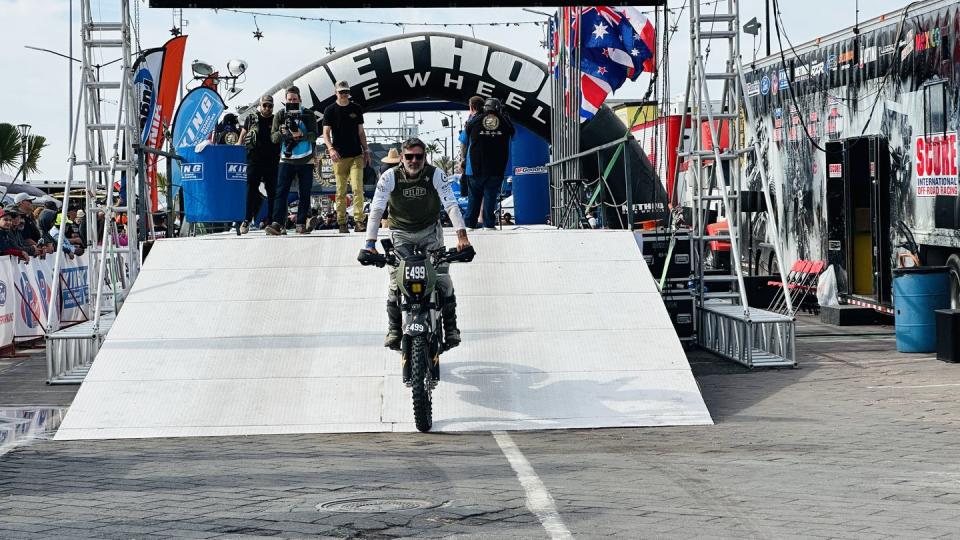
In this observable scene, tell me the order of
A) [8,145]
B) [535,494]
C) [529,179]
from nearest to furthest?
[535,494]
[529,179]
[8,145]

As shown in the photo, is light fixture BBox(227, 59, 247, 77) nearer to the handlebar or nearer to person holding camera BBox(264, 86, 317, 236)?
person holding camera BBox(264, 86, 317, 236)

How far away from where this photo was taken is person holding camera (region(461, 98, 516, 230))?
16422 mm

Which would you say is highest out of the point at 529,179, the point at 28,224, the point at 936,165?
the point at 529,179

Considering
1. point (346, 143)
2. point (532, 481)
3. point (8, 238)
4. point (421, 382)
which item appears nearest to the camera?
point (532, 481)

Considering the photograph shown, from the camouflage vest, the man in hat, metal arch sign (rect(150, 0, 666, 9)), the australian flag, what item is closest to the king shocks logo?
metal arch sign (rect(150, 0, 666, 9))

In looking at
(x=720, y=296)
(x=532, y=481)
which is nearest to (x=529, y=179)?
(x=720, y=296)

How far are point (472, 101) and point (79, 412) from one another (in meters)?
7.83

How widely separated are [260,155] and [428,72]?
6.23 metres

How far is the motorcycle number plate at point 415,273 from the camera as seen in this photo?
984 cm

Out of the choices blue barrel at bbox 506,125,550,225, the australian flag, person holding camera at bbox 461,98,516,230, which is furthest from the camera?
blue barrel at bbox 506,125,550,225

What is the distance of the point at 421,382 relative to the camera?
9.62 meters

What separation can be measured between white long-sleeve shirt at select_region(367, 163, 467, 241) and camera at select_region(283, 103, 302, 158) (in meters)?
5.44

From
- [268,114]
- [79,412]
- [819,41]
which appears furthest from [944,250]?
[79,412]

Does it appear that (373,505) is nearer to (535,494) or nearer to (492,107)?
(535,494)
